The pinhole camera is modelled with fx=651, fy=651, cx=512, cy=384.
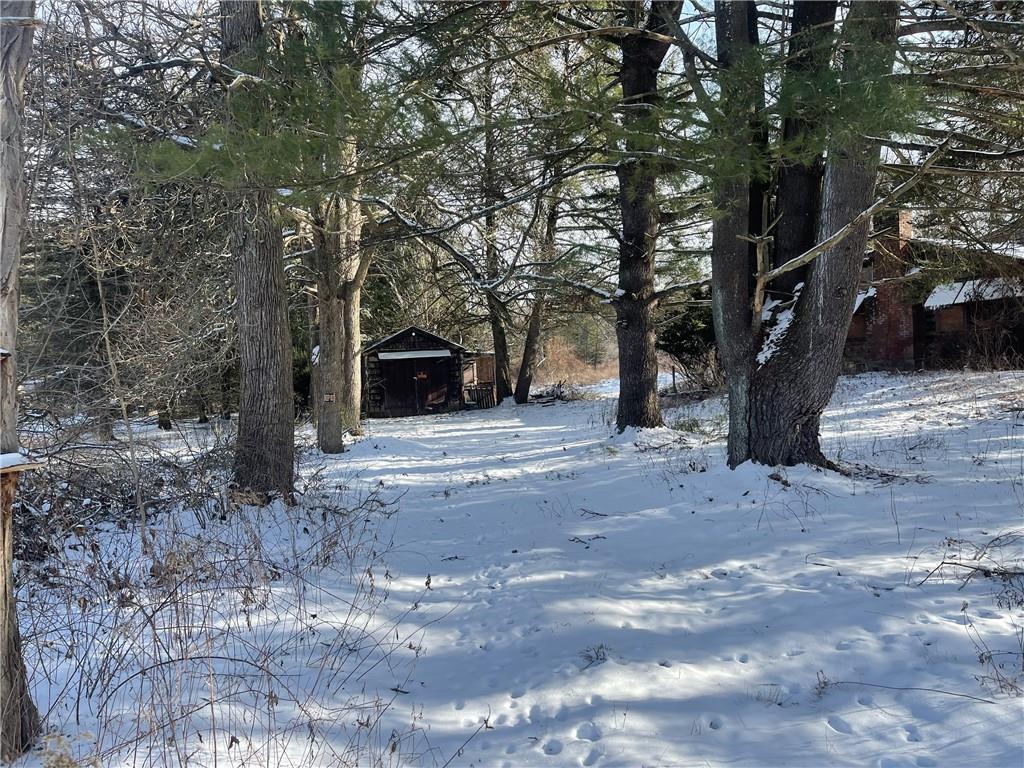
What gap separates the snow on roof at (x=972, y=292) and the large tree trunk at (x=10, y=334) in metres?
17.9

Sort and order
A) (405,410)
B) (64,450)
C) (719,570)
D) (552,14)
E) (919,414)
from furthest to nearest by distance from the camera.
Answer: (405,410) → (919,414) → (552,14) → (64,450) → (719,570)

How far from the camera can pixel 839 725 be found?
2.86 m

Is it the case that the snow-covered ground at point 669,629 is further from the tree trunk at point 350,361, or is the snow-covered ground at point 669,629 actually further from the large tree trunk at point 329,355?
the tree trunk at point 350,361

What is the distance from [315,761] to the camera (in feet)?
8.96

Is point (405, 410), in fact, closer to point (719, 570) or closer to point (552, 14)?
point (552, 14)

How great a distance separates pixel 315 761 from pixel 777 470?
5.66 meters

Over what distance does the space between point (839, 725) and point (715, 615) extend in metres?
1.25

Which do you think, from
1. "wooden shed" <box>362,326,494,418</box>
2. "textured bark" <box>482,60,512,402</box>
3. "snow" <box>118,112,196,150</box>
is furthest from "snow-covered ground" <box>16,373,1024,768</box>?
"wooden shed" <box>362,326,494,418</box>

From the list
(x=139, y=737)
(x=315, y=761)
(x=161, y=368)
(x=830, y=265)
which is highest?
(x=830, y=265)

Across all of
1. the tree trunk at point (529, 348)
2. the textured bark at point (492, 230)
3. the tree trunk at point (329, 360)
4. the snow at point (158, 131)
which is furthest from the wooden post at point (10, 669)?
the tree trunk at point (529, 348)

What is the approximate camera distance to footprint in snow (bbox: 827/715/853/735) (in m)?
2.82

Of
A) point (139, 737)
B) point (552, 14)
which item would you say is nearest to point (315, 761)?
point (139, 737)

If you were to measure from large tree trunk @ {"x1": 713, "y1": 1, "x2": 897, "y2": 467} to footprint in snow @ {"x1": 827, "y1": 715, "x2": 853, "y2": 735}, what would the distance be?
455 centimetres

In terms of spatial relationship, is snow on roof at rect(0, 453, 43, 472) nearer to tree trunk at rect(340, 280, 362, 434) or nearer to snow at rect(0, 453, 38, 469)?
snow at rect(0, 453, 38, 469)
